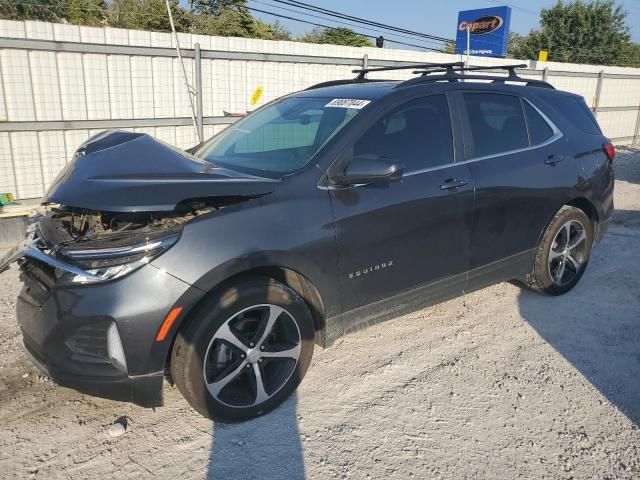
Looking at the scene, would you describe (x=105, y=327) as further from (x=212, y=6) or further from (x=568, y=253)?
(x=212, y=6)

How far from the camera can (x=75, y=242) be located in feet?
8.45

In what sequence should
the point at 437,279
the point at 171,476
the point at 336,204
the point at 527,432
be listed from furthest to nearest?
the point at 437,279
the point at 336,204
the point at 527,432
the point at 171,476

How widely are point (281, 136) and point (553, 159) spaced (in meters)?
2.27

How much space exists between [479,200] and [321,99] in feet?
4.43

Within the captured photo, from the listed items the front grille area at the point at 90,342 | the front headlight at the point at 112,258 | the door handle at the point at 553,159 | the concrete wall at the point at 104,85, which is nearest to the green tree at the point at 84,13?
the concrete wall at the point at 104,85

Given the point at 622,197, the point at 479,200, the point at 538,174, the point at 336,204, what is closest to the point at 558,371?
the point at 479,200

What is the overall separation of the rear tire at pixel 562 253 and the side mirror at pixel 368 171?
6.54 feet

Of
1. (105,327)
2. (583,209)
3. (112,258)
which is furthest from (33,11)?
(105,327)

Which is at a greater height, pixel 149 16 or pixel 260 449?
pixel 149 16

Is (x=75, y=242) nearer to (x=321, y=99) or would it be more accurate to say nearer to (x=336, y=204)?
(x=336, y=204)

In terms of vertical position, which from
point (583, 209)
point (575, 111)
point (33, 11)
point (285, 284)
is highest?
point (33, 11)

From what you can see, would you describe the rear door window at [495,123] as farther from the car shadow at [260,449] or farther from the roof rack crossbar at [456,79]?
the car shadow at [260,449]

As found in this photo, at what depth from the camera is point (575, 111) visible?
4.64 meters

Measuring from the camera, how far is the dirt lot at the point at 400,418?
256 centimetres
